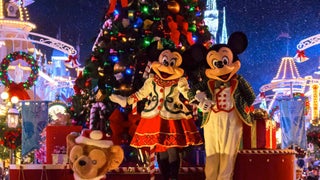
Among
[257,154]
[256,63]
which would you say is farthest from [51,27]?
[257,154]

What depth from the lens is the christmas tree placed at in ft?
22.5

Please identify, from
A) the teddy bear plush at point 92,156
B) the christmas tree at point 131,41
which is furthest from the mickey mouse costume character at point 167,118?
the christmas tree at point 131,41

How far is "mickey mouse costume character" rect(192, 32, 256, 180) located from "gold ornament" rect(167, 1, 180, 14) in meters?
1.56

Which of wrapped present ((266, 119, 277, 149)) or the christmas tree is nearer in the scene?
wrapped present ((266, 119, 277, 149))

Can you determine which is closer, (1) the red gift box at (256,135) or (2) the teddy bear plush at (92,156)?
(2) the teddy bear plush at (92,156)

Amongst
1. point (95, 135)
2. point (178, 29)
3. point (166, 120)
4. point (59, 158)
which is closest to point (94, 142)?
point (95, 135)

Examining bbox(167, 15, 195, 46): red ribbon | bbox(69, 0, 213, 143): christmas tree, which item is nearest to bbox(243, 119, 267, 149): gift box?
bbox(69, 0, 213, 143): christmas tree

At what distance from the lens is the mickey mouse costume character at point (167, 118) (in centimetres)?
555

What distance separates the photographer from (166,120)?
18.4ft

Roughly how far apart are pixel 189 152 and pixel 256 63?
1973 cm

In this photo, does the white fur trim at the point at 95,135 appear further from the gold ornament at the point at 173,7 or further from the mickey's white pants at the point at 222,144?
the gold ornament at the point at 173,7

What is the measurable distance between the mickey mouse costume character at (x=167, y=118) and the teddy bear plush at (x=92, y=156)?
49 centimetres

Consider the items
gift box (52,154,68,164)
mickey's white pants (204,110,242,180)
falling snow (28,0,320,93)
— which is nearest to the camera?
mickey's white pants (204,110,242,180)

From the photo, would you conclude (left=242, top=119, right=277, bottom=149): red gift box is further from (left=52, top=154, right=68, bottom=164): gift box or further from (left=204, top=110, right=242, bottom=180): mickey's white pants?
(left=52, top=154, right=68, bottom=164): gift box
